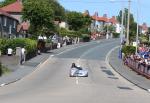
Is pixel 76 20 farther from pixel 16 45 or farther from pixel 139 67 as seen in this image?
pixel 139 67

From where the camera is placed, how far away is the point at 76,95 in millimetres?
28016

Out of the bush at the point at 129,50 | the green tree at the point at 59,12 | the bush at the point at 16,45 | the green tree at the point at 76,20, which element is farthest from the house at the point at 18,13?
the bush at the point at 16,45

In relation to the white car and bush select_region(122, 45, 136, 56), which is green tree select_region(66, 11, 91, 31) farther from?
the white car

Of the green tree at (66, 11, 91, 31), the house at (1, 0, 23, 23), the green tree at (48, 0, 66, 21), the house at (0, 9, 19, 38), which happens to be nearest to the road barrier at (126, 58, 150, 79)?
the house at (0, 9, 19, 38)

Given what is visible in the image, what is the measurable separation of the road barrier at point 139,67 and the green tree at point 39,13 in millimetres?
22321

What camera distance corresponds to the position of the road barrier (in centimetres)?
4723

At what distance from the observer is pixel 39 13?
80.4 meters

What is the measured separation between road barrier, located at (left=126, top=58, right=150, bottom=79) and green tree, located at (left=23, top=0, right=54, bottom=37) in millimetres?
22321

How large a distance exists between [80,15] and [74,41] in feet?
89.8

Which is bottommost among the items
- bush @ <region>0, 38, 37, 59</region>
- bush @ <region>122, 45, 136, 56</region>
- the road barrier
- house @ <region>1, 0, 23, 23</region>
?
the road barrier

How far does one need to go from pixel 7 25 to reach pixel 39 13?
1229 cm

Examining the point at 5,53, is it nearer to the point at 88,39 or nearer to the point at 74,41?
the point at 74,41

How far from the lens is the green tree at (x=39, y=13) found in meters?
80.1

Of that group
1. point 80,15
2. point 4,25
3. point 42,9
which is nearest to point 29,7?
point 42,9
